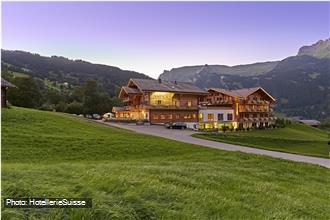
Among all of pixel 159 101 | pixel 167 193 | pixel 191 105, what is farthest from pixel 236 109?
pixel 167 193

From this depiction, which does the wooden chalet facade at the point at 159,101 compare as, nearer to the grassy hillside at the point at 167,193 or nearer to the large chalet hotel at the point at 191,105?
the large chalet hotel at the point at 191,105

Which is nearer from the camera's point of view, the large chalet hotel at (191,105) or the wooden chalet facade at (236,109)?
the large chalet hotel at (191,105)

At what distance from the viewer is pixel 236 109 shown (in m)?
72.8

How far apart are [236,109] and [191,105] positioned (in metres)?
11.9

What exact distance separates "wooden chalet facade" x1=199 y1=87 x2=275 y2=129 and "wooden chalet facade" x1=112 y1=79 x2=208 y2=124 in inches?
152

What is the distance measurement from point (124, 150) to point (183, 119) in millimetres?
44705

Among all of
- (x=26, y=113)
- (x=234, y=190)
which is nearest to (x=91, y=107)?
(x=26, y=113)

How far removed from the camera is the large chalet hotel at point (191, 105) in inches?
2499

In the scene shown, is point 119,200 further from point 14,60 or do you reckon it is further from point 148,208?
point 14,60
